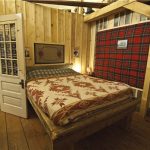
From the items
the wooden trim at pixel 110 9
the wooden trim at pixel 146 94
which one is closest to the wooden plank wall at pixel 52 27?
the wooden trim at pixel 110 9

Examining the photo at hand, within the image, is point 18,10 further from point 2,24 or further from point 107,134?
point 107,134

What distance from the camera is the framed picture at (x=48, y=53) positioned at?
3.04m

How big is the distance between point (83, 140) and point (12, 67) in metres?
1.82

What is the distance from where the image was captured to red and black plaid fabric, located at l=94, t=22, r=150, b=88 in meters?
2.47

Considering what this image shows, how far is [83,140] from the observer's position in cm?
179

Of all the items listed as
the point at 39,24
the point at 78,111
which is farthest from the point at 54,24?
the point at 78,111

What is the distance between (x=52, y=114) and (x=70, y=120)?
19cm

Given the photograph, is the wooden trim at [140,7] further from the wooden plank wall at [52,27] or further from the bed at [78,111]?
the wooden plank wall at [52,27]

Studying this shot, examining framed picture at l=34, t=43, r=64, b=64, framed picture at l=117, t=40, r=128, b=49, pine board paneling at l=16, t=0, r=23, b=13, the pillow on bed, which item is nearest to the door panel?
the pillow on bed

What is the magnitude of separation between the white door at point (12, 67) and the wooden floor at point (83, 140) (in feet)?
1.13

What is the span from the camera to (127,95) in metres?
1.88

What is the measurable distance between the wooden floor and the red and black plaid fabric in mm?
1029

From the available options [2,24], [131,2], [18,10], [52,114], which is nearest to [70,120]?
[52,114]

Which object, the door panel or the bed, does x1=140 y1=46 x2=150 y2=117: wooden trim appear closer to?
the bed
